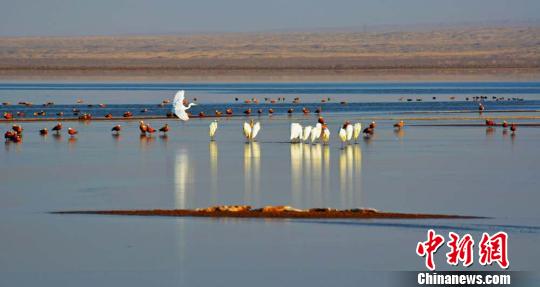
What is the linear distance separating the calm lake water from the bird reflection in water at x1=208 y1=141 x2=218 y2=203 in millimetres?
25

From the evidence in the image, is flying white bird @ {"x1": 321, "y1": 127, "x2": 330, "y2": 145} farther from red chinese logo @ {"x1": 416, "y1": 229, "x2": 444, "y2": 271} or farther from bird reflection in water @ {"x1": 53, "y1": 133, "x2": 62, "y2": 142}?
red chinese logo @ {"x1": 416, "y1": 229, "x2": 444, "y2": 271}

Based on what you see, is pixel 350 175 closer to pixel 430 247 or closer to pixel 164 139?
pixel 430 247

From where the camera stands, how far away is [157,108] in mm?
43469

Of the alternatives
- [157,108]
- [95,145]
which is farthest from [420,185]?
[157,108]

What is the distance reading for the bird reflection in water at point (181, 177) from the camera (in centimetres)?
1648

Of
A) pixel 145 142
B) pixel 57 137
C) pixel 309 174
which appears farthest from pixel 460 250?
pixel 57 137

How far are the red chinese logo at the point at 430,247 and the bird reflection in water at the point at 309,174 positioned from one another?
317 cm

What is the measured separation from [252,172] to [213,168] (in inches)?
38.9

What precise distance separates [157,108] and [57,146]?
695 inches

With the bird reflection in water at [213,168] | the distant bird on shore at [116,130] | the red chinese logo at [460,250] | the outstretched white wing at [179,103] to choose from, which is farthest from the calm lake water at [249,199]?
the distant bird on shore at [116,130]

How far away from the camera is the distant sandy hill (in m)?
114

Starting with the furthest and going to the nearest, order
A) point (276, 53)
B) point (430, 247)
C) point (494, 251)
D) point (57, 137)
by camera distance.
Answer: point (276, 53) → point (57, 137) → point (430, 247) → point (494, 251)

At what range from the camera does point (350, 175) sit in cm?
1947

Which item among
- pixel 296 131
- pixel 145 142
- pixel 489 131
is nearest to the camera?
pixel 296 131
